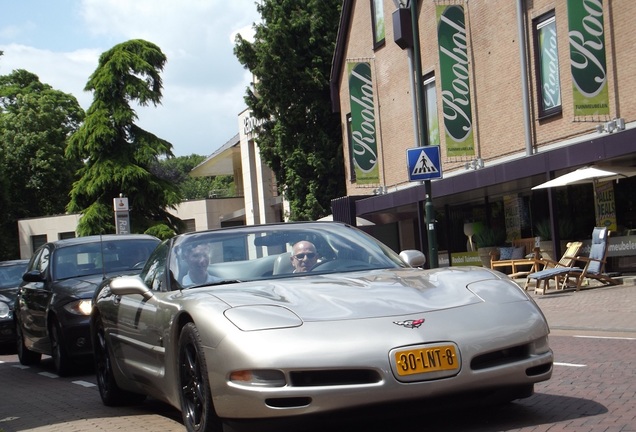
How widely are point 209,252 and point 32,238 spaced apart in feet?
195

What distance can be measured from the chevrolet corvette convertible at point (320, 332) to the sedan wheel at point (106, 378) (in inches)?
56.7

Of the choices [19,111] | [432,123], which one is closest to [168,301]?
[432,123]

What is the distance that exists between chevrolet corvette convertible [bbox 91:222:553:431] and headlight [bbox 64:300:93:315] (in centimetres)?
475

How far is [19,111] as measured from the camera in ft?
232

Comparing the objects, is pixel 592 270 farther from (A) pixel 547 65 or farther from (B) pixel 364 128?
(B) pixel 364 128

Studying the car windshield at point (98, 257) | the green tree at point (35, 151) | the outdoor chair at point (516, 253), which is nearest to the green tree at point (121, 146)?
the green tree at point (35, 151)

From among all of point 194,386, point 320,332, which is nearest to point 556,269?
point 194,386

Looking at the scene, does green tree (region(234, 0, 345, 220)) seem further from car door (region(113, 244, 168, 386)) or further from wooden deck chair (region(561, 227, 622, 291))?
car door (region(113, 244, 168, 386))

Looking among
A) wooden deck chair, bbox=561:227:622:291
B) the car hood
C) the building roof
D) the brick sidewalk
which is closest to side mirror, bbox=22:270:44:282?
the car hood

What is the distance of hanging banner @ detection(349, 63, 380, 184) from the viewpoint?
1305 inches

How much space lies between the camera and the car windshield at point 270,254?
670 centimetres

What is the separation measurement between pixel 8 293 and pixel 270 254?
11876mm

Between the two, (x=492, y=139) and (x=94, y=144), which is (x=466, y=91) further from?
(x=94, y=144)

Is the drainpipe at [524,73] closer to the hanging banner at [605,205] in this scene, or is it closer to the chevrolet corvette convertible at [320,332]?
the hanging banner at [605,205]
